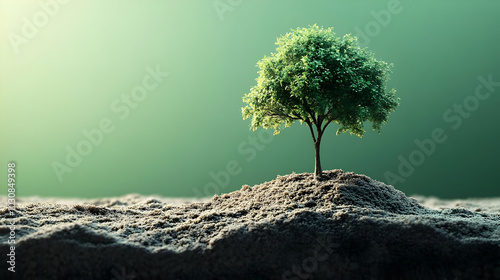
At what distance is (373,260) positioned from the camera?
8.96 m

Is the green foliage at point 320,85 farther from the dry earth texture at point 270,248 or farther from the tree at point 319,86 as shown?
the dry earth texture at point 270,248

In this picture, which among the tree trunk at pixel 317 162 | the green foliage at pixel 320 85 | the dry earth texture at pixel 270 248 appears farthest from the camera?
the tree trunk at pixel 317 162

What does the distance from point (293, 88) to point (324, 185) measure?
9.01ft

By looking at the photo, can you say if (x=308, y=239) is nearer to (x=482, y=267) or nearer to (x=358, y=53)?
(x=482, y=267)

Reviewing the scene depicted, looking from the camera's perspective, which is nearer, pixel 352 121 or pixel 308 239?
pixel 308 239

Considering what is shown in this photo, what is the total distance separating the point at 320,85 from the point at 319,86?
163 mm

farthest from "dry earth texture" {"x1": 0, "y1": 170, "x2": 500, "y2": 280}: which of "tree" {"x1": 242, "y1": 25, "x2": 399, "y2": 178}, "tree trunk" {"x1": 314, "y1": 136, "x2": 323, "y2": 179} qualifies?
"tree" {"x1": 242, "y1": 25, "x2": 399, "y2": 178}

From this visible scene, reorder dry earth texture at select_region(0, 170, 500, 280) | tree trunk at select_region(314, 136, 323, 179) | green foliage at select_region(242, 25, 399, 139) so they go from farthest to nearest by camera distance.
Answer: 1. tree trunk at select_region(314, 136, 323, 179)
2. green foliage at select_region(242, 25, 399, 139)
3. dry earth texture at select_region(0, 170, 500, 280)

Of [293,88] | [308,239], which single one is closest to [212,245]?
[308,239]

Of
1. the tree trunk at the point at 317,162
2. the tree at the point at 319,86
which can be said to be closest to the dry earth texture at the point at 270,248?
the tree trunk at the point at 317,162

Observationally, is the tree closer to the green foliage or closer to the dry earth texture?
the green foliage

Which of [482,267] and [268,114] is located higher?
[268,114]

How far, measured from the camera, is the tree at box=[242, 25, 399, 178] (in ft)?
38.2

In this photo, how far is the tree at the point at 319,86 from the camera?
11633mm
